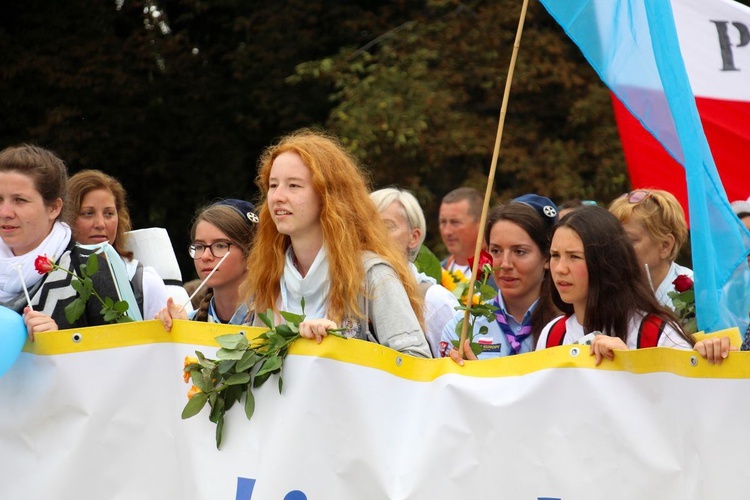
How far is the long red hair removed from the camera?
395 cm

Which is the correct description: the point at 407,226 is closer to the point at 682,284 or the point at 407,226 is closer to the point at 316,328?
the point at 682,284

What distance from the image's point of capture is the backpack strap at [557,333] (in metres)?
4.11

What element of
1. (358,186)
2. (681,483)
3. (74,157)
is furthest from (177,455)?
(74,157)

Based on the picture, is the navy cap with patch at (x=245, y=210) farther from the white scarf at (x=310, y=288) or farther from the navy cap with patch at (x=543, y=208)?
the navy cap with patch at (x=543, y=208)

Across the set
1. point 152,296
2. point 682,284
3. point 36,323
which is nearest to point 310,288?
point 36,323

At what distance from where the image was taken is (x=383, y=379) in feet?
11.8

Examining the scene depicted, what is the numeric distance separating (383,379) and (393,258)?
0.59 metres

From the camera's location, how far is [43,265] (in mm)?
3918

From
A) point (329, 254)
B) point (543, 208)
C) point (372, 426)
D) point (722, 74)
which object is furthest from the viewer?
point (722, 74)

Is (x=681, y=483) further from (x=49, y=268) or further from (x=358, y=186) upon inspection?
(x=49, y=268)

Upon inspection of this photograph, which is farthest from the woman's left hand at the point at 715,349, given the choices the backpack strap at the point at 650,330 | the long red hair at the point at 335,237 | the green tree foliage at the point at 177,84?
the green tree foliage at the point at 177,84

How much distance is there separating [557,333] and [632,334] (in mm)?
358

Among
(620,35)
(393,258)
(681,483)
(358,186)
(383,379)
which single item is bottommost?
(681,483)

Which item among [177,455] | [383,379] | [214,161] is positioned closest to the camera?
[383,379]
